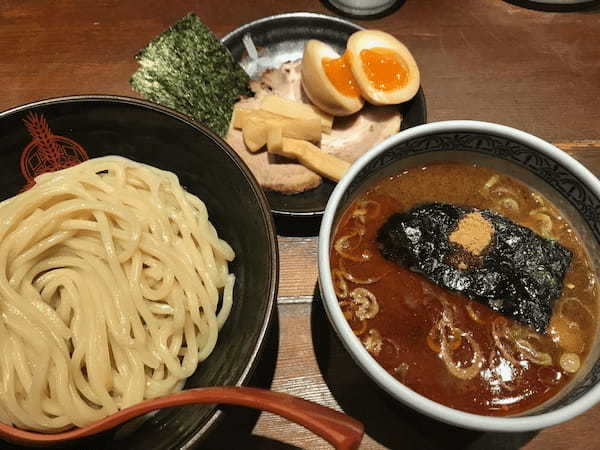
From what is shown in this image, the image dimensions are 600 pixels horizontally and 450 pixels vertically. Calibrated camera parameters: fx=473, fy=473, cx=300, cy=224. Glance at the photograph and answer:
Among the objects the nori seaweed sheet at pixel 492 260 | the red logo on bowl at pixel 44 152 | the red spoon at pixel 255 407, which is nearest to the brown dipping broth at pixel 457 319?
the nori seaweed sheet at pixel 492 260

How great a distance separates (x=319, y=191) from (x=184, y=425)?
1.08 m

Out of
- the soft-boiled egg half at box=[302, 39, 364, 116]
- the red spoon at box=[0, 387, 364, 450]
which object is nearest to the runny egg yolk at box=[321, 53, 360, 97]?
the soft-boiled egg half at box=[302, 39, 364, 116]

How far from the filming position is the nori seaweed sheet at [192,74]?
206cm

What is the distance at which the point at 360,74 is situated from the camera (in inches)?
80.3

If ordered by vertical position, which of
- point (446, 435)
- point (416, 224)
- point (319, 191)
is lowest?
point (446, 435)

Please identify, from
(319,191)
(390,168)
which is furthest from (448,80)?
(390,168)

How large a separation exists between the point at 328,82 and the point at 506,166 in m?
0.94

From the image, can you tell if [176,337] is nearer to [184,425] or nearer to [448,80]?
[184,425]

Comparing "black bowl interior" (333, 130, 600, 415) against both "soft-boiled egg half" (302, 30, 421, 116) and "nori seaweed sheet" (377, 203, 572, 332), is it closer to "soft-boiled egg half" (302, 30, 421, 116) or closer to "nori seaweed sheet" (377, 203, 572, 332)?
"nori seaweed sheet" (377, 203, 572, 332)

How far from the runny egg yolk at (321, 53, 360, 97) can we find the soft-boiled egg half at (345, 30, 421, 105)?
0.10ft

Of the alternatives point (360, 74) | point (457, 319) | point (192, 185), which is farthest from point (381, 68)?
point (457, 319)

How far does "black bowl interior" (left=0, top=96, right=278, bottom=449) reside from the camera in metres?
1.23

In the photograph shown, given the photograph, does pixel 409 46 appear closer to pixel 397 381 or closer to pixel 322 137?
pixel 322 137

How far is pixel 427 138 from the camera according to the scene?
1.27 m
